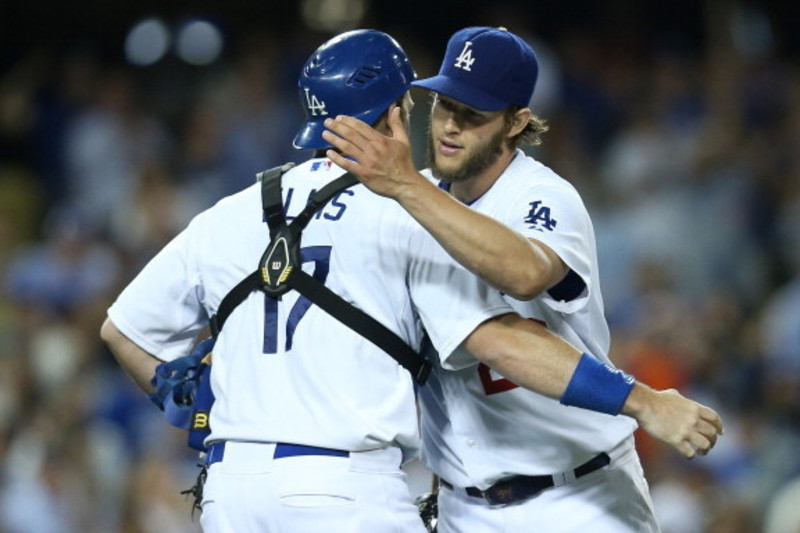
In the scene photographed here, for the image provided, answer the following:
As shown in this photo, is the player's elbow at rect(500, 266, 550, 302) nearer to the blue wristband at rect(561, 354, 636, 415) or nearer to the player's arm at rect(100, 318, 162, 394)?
the blue wristband at rect(561, 354, 636, 415)

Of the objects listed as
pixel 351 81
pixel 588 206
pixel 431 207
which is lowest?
pixel 588 206

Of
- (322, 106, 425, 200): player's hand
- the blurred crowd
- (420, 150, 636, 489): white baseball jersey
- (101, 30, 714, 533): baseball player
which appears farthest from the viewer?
the blurred crowd

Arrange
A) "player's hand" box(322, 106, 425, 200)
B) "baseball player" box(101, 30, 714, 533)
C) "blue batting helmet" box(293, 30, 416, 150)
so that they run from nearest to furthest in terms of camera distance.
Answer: "player's hand" box(322, 106, 425, 200) < "baseball player" box(101, 30, 714, 533) < "blue batting helmet" box(293, 30, 416, 150)

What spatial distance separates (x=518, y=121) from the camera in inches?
173

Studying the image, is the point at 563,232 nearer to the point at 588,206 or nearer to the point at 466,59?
the point at 466,59

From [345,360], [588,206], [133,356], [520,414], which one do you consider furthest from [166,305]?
[588,206]

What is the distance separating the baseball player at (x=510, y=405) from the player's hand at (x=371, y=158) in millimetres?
518

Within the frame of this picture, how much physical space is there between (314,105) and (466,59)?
528 millimetres

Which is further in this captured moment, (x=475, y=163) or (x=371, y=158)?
(x=475, y=163)

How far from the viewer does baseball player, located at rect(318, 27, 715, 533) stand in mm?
4211

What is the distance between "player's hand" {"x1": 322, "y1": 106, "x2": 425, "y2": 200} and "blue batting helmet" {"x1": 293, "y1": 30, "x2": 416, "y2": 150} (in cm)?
38

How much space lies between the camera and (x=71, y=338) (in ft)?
30.5

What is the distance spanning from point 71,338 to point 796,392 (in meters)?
4.56

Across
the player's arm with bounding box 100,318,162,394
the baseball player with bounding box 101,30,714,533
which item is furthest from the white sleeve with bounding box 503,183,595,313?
the player's arm with bounding box 100,318,162,394
